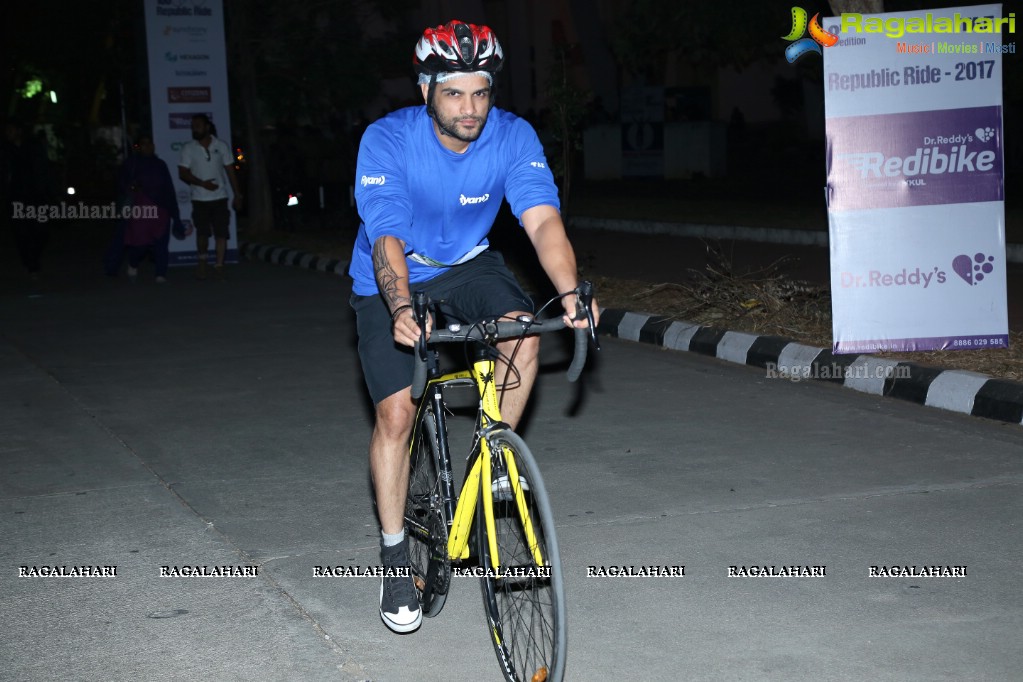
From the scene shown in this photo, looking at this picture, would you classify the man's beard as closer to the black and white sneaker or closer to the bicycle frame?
the bicycle frame

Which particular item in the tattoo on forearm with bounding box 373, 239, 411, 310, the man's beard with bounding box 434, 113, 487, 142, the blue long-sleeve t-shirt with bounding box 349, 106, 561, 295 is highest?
the man's beard with bounding box 434, 113, 487, 142

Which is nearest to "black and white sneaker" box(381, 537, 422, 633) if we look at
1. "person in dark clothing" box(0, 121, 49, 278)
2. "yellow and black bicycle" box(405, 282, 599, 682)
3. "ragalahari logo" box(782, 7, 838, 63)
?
"yellow and black bicycle" box(405, 282, 599, 682)

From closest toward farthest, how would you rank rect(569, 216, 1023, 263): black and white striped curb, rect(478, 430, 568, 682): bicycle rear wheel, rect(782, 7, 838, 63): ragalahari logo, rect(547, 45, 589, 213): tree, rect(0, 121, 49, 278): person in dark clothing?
1. rect(478, 430, 568, 682): bicycle rear wheel
2. rect(782, 7, 838, 63): ragalahari logo
3. rect(547, 45, 589, 213): tree
4. rect(0, 121, 49, 278): person in dark clothing
5. rect(569, 216, 1023, 263): black and white striped curb

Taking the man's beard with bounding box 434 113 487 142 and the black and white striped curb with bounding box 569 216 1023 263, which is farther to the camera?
the black and white striped curb with bounding box 569 216 1023 263

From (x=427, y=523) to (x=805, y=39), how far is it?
582 cm

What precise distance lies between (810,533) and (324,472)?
7.62ft

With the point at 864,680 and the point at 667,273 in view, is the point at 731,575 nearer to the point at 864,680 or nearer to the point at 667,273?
the point at 864,680

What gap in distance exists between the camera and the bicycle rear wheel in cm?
338

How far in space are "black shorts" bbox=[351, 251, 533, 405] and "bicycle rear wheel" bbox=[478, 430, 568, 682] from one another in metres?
0.63

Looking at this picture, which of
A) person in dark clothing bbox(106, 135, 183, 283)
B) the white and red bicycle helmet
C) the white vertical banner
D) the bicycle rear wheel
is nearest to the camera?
the bicycle rear wheel

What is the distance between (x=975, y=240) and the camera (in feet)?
26.7

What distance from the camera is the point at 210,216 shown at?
49.9 feet

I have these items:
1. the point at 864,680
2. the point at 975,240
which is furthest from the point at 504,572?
the point at 975,240

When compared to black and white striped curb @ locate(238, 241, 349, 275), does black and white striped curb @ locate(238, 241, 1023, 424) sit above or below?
below
